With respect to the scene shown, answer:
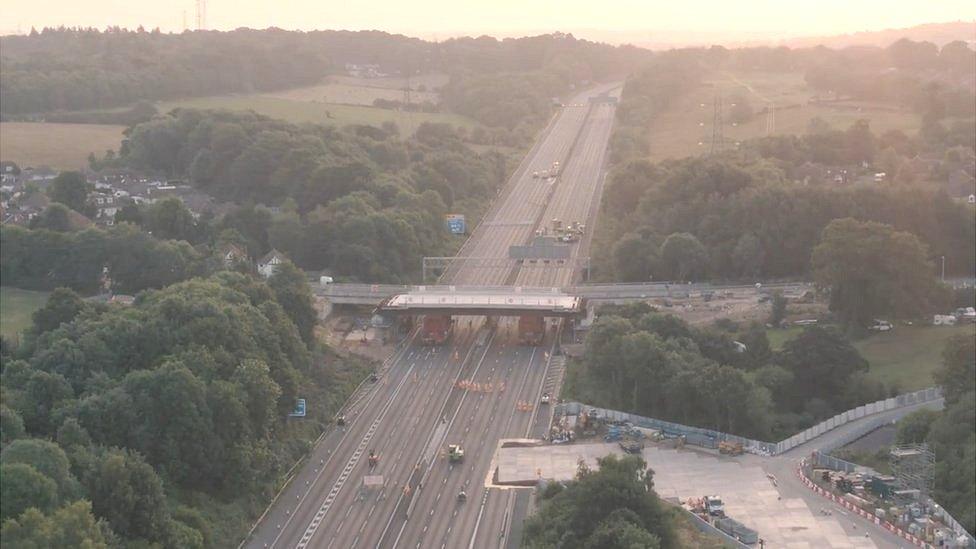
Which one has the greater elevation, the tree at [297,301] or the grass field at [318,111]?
the grass field at [318,111]

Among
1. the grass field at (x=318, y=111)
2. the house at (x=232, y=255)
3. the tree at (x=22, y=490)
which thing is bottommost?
the house at (x=232, y=255)

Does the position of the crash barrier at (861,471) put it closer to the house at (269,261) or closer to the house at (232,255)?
the house at (232,255)

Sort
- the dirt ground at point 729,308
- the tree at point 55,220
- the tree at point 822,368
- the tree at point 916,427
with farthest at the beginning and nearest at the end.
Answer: the tree at point 55,220 < the dirt ground at point 729,308 < the tree at point 822,368 < the tree at point 916,427

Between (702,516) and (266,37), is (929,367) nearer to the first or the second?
(702,516)

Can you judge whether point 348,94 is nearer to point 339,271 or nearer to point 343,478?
point 339,271

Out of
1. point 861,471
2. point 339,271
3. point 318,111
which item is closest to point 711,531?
point 861,471

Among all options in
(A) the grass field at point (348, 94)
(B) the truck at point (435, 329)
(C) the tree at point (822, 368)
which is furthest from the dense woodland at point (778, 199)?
(A) the grass field at point (348, 94)

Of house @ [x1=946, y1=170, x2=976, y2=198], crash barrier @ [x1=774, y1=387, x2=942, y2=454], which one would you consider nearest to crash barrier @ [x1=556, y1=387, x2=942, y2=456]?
crash barrier @ [x1=774, y1=387, x2=942, y2=454]

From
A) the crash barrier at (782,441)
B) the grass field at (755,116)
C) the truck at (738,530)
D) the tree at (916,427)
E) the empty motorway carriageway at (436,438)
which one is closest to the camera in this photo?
the truck at (738,530)
